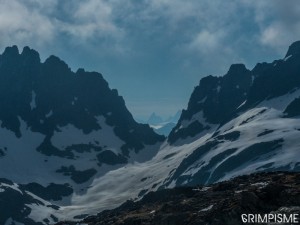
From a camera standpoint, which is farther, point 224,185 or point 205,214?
point 224,185

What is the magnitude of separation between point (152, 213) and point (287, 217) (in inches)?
1626

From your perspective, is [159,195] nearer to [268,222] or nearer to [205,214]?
[205,214]

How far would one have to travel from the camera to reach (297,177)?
93750 millimetres

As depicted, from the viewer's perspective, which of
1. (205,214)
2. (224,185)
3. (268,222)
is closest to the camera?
(268,222)

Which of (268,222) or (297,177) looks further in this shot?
(297,177)

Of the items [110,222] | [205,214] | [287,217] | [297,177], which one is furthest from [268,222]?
[110,222]

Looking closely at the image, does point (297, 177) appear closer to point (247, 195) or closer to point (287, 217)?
point (247, 195)

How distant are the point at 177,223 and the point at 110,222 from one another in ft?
73.9

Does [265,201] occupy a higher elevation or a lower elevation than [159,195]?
lower

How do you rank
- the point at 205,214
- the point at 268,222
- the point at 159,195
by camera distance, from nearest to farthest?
the point at 268,222, the point at 205,214, the point at 159,195

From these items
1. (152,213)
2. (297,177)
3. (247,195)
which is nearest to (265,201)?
(247,195)

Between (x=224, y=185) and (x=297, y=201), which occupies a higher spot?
(x=224, y=185)

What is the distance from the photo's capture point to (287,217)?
59312mm

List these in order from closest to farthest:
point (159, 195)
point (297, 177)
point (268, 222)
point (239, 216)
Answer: point (268, 222) < point (239, 216) < point (297, 177) < point (159, 195)
